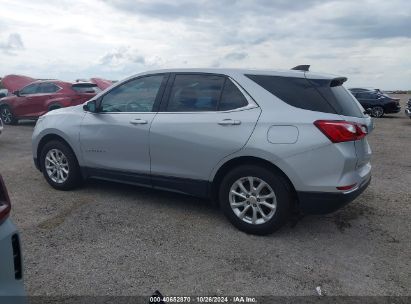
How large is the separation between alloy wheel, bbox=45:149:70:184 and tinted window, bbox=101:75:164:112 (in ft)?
3.33

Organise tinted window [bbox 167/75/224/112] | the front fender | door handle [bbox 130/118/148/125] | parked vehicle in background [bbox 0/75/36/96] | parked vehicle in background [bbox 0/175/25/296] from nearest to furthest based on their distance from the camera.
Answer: parked vehicle in background [bbox 0/175/25/296], tinted window [bbox 167/75/224/112], door handle [bbox 130/118/148/125], the front fender, parked vehicle in background [bbox 0/75/36/96]

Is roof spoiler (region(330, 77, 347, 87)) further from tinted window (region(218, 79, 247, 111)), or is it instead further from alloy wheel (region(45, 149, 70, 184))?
alloy wheel (region(45, 149, 70, 184))

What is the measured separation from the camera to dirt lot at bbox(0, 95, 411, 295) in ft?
11.1

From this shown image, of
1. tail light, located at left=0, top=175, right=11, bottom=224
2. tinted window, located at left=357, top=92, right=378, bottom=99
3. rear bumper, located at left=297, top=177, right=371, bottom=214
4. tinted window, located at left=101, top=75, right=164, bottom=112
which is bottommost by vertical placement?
tinted window, located at left=357, top=92, right=378, bottom=99

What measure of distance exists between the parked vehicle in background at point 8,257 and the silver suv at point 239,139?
2541mm

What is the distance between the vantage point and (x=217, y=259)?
383 centimetres

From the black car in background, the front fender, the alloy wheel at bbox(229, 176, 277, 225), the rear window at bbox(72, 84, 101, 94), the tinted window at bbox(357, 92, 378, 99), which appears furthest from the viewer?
the tinted window at bbox(357, 92, 378, 99)

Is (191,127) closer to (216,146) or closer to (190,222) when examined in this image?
(216,146)

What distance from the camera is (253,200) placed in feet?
14.1

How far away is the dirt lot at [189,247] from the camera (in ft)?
11.1

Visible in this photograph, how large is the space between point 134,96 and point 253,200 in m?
2.07

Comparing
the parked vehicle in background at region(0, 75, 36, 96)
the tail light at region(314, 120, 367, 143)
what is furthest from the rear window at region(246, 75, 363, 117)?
the parked vehicle in background at region(0, 75, 36, 96)

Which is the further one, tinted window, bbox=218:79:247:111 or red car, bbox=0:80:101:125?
red car, bbox=0:80:101:125

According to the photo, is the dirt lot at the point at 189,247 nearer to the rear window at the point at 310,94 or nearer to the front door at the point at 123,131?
the front door at the point at 123,131
